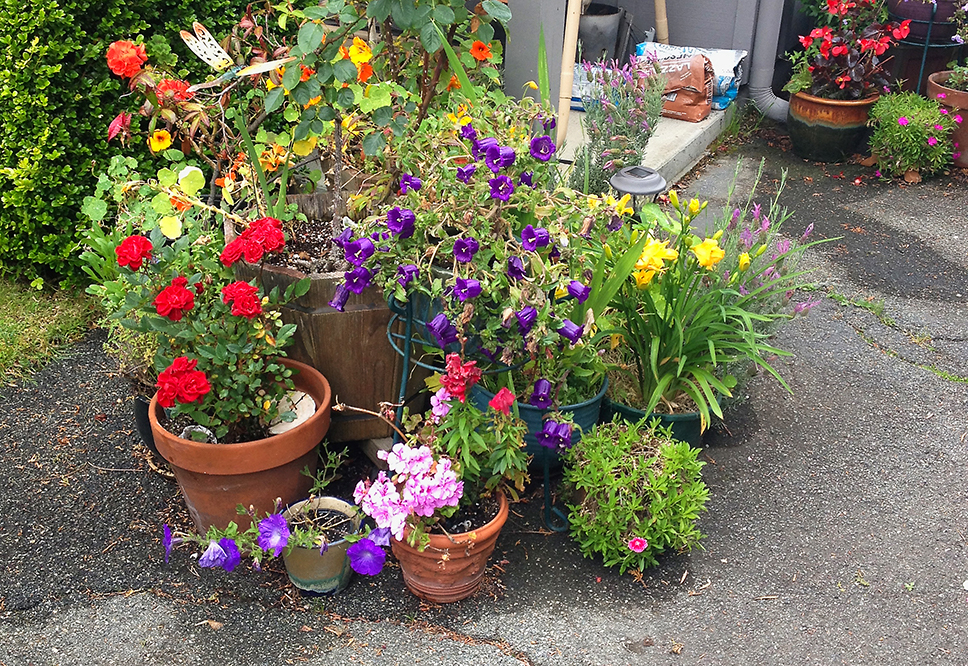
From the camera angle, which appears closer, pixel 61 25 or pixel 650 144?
pixel 61 25

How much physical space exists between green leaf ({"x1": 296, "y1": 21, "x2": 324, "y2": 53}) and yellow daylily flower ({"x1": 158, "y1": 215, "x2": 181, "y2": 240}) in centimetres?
60

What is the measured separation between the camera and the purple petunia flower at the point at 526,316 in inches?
85.0

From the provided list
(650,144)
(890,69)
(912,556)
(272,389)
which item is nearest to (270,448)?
(272,389)

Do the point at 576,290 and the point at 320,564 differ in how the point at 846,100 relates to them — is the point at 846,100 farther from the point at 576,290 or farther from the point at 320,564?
the point at 320,564

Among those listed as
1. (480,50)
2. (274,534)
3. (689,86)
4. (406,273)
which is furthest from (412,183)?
(689,86)

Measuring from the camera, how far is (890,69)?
5.67 metres

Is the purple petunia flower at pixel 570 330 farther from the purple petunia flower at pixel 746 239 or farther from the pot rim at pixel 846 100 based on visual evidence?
the pot rim at pixel 846 100

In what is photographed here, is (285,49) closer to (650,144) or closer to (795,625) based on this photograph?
(795,625)

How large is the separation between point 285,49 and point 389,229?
0.84 m

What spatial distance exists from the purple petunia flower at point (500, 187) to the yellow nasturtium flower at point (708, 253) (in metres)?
0.67

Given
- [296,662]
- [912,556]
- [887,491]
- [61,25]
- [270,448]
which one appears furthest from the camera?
[61,25]

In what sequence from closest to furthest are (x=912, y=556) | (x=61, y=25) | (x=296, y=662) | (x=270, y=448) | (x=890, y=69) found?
(x=296, y=662) < (x=270, y=448) < (x=912, y=556) < (x=61, y=25) < (x=890, y=69)

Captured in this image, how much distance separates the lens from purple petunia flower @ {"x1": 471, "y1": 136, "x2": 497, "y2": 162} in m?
2.28

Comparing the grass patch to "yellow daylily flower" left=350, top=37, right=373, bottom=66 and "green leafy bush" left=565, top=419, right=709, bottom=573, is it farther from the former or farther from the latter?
"green leafy bush" left=565, top=419, right=709, bottom=573
